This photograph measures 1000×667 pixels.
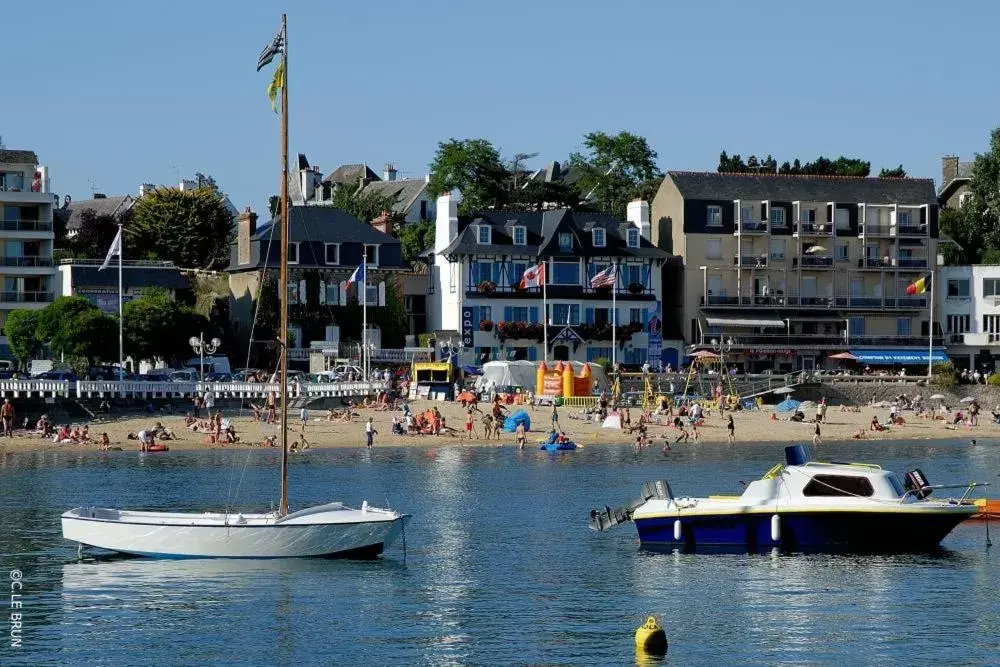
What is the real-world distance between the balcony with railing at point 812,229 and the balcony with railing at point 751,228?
2465mm

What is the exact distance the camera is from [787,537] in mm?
45594

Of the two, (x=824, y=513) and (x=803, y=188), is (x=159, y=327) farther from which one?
(x=824, y=513)

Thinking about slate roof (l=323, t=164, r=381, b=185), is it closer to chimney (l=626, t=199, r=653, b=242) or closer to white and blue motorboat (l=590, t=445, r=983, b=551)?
chimney (l=626, t=199, r=653, b=242)

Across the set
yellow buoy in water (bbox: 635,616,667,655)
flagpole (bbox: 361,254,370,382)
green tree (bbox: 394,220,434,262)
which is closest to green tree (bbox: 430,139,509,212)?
green tree (bbox: 394,220,434,262)

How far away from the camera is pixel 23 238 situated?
108688 millimetres

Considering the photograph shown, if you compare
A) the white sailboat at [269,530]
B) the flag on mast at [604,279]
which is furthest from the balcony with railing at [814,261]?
the white sailboat at [269,530]

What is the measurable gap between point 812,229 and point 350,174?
5512cm

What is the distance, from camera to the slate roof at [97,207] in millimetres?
138637

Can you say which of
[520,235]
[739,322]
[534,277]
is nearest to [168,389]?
[534,277]

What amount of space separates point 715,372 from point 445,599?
6642 centimetres

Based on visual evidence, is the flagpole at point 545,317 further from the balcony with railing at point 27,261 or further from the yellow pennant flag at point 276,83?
the yellow pennant flag at point 276,83

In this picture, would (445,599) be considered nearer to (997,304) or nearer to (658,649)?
(658,649)

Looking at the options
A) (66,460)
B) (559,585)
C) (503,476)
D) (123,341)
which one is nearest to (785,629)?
(559,585)

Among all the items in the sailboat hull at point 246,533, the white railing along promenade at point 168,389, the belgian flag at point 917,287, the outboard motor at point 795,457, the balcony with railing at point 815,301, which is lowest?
the sailboat hull at point 246,533
